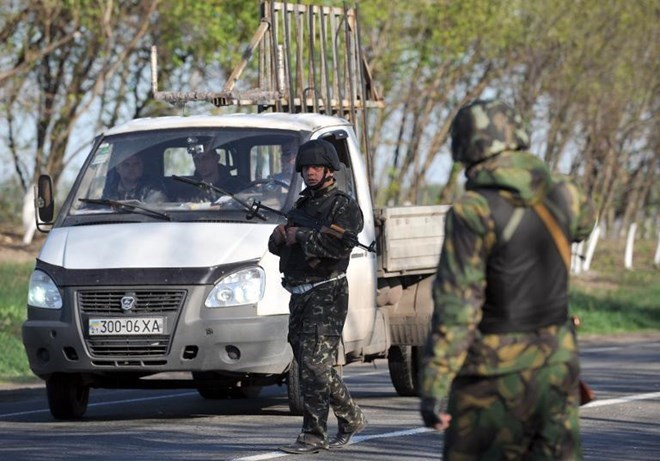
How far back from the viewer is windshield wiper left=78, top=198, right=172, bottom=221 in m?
11.6

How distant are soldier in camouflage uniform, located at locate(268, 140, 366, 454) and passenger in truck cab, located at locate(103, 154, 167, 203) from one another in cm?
220

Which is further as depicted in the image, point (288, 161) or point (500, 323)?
point (288, 161)

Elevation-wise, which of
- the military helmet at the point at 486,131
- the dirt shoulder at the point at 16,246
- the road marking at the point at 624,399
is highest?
the military helmet at the point at 486,131

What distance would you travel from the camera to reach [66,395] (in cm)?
1188

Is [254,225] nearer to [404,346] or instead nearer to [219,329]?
[219,329]

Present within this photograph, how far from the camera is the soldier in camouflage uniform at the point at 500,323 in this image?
205 inches

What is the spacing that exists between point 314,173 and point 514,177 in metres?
4.63

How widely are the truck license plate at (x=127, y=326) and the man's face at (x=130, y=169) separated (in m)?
1.34

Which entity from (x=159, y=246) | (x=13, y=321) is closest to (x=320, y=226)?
(x=159, y=246)

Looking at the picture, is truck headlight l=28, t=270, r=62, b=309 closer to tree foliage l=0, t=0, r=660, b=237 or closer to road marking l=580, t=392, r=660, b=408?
road marking l=580, t=392, r=660, b=408

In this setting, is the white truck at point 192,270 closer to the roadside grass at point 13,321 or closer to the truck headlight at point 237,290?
the truck headlight at point 237,290

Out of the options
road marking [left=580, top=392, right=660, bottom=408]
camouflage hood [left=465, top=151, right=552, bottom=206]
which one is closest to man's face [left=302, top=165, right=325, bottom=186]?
road marking [left=580, top=392, right=660, bottom=408]

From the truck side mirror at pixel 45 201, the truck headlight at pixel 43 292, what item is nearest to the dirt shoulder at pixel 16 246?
the truck side mirror at pixel 45 201

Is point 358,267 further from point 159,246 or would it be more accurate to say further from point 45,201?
point 45,201
